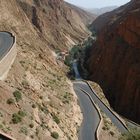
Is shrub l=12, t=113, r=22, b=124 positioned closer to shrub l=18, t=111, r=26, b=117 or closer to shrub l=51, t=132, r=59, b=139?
shrub l=18, t=111, r=26, b=117

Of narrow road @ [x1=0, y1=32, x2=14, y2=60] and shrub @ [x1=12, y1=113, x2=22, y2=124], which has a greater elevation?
shrub @ [x1=12, y1=113, x2=22, y2=124]

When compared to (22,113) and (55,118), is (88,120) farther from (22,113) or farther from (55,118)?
(22,113)

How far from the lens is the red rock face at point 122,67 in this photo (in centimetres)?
Result: 8419

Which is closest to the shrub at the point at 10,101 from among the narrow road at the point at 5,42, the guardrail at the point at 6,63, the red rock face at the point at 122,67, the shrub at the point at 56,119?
the guardrail at the point at 6,63

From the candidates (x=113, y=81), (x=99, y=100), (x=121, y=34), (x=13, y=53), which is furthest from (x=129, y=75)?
(x=13, y=53)

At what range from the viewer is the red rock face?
276 feet

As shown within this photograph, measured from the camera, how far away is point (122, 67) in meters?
95.9

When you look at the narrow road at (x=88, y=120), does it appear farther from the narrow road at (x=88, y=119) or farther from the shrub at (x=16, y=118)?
the shrub at (x=16, y=118)

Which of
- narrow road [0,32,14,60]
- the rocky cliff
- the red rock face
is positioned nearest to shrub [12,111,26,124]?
the rocky cliff

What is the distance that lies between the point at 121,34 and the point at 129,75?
1716 cm

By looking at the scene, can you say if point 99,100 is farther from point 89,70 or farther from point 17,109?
point 89,70

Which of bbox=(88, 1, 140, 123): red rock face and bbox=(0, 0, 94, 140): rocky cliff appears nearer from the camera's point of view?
bbox=(0, 0, 94, 140): rocky cliff

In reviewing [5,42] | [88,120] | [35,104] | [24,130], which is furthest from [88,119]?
[24,130]

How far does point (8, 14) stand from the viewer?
67.6m
